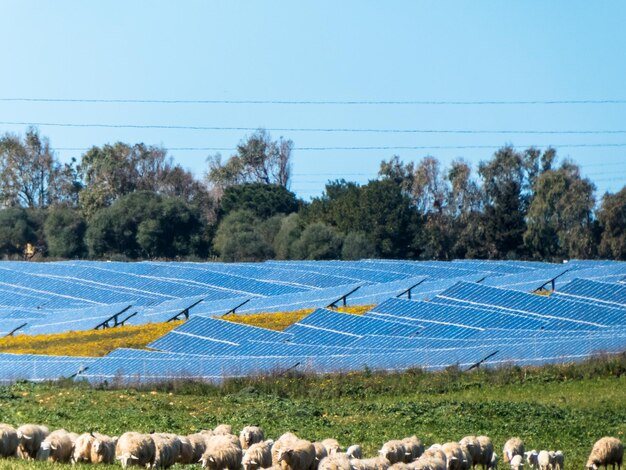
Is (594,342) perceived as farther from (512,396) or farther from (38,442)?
(38,442)

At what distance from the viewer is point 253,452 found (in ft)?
51.8

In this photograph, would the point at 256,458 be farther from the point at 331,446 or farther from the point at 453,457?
the point at 453,457

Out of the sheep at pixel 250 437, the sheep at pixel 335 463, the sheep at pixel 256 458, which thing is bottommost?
the sheep at pixel 250 437

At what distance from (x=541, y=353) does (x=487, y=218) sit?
65.9 metres

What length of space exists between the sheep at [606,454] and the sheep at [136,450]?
629 cm

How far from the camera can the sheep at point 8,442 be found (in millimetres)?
16922

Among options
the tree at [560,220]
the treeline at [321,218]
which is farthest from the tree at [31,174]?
the tree at [560,220]

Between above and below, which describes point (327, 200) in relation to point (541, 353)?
above

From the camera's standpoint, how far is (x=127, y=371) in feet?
109

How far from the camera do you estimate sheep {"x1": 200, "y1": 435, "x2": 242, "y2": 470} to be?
1598cm

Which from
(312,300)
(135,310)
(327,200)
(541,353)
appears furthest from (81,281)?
Result: (327,200)

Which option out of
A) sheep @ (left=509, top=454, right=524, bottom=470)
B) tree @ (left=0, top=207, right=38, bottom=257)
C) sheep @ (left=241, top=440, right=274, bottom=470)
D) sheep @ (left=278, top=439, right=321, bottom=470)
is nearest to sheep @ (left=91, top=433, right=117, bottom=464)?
sheep @ (left=241, top=440, right=274, bottom=470)

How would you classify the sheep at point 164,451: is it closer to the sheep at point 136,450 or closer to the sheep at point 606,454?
the sheep at point 136,450

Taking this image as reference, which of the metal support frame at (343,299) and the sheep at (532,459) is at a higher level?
the metal support frame at (343,299)
